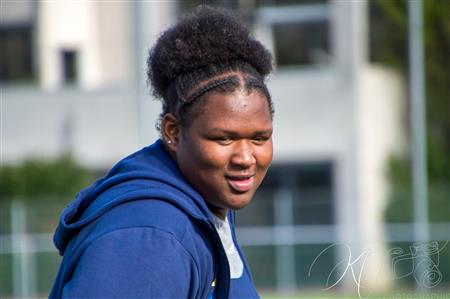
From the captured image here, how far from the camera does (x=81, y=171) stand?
19.8 m

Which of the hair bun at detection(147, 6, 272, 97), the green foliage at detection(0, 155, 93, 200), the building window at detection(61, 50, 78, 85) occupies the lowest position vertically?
the green foliage at detection(0, 155, 93, 200)

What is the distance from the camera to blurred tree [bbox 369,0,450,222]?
52.5 ft

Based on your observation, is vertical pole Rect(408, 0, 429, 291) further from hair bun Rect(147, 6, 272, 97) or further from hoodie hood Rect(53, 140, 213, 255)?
hoodie hood Rect(53, 140, 213, 255)

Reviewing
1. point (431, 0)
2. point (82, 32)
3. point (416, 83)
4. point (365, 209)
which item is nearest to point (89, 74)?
point (82, 32)

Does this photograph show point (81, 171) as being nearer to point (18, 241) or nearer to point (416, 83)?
point (18, 241)

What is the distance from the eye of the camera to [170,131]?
91.6 inches

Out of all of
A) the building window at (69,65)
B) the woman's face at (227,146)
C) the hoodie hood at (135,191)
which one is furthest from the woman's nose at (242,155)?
the building window at (69,65)

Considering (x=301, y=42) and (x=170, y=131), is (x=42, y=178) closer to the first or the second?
(x=301, y=42)

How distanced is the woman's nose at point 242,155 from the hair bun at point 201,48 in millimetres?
183

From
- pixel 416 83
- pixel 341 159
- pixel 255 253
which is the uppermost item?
pixel 416 83

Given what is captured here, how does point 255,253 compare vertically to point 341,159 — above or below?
below

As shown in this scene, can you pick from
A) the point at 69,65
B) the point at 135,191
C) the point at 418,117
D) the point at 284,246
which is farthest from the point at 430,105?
the point at 135,191

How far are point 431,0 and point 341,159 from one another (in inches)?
344

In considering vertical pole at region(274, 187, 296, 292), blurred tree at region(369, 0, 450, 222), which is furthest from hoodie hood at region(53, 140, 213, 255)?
vertical pole at region(274, 187, 296, 292)
